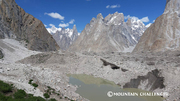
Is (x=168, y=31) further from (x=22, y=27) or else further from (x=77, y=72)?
(x=22, y=27)

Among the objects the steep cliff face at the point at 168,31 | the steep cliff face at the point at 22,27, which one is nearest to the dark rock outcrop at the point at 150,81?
the steep cliff face at the point at 168,31

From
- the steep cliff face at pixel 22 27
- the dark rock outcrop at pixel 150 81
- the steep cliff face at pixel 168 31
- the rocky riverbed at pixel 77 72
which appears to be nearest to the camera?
the rocky riverbed at pixel 77 72

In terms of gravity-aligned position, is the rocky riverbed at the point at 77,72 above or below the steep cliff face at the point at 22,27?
below

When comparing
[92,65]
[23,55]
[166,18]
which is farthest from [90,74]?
[166,18]

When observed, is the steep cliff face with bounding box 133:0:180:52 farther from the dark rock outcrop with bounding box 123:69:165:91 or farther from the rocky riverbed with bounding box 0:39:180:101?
the dark rock outcrop with bounding box 123:69:165:91

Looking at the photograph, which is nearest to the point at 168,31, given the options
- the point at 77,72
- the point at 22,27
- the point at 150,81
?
the point at 150,81

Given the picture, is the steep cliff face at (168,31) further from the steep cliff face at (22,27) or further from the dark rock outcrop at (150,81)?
the steep cliff face at (22,27)

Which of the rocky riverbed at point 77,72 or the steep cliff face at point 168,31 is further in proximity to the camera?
the steep cliff face at point 168,31

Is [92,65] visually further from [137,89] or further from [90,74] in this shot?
[137,89]
